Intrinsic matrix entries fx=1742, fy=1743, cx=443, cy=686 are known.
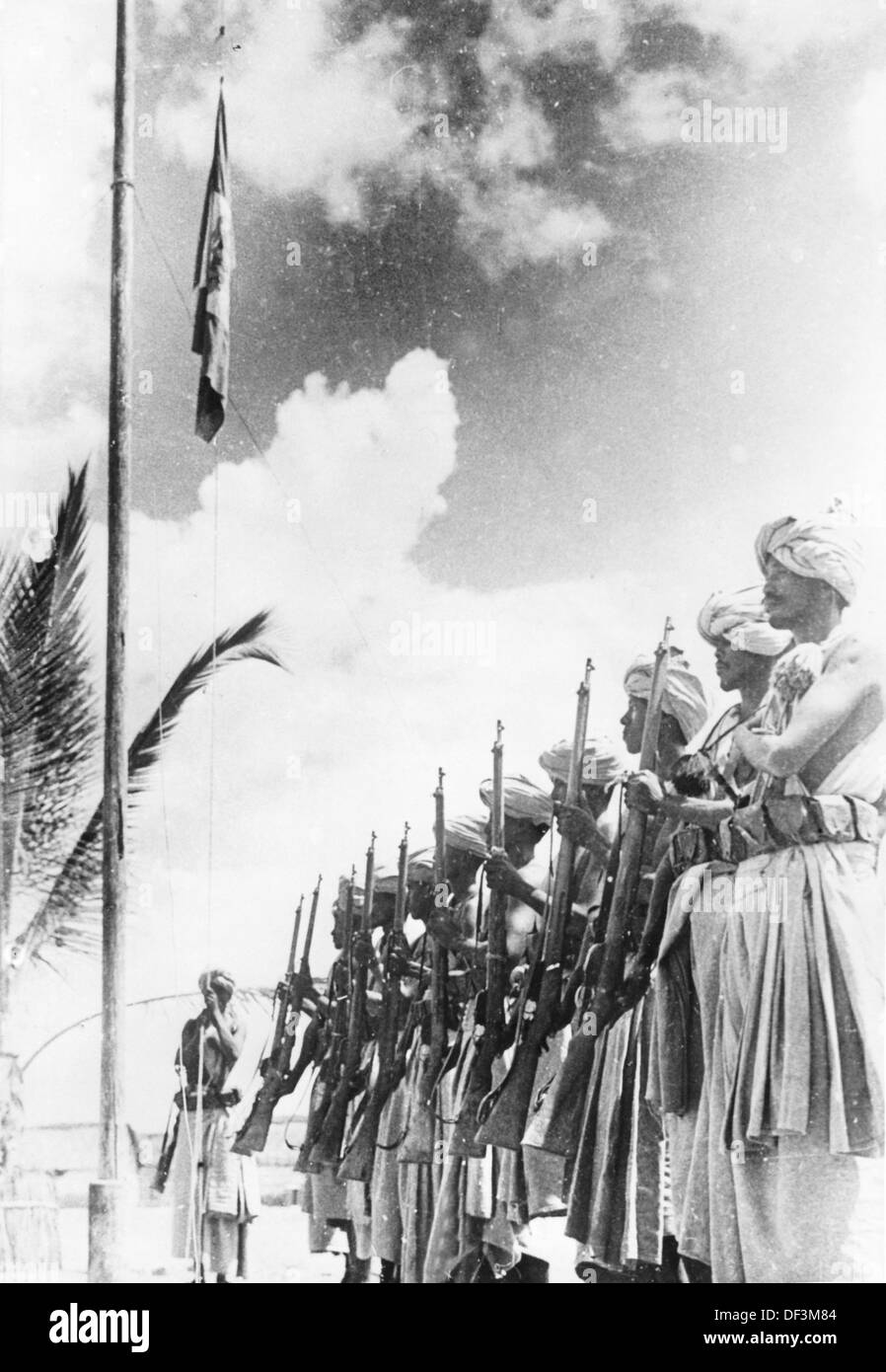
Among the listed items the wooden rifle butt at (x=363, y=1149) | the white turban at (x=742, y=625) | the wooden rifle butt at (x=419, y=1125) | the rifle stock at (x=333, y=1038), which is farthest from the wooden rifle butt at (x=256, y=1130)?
the white turban at (x=742, y=625)

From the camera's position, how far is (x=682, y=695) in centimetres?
495

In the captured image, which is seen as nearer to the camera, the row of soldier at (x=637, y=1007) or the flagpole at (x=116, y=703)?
the row of soldier at (x=637, y=1007)

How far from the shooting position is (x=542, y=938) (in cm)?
497

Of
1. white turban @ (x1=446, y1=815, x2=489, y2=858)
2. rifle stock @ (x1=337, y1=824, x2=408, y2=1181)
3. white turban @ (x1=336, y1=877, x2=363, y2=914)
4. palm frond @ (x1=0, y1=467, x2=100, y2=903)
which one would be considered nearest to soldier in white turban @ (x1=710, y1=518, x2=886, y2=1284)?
white turban @ (x1=446, y1=815, x2=489, y2=858)

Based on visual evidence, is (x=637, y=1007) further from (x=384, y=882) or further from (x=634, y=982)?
(x=384, y=882)

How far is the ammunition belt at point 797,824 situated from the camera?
467 cm

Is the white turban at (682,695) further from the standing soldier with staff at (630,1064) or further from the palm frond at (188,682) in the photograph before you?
Answer: the palm frond at (188,682)

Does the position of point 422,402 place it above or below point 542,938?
above

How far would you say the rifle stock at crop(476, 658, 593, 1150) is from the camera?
4.91 metres

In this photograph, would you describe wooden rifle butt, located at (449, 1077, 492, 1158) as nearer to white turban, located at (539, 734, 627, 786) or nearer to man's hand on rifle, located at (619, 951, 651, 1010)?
man's hand on rifle, located at (619, 951, 651, 1010)

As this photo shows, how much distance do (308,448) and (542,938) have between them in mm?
1626

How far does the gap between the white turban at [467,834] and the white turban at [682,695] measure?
60cm

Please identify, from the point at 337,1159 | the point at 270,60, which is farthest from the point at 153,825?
the point at 270,60
